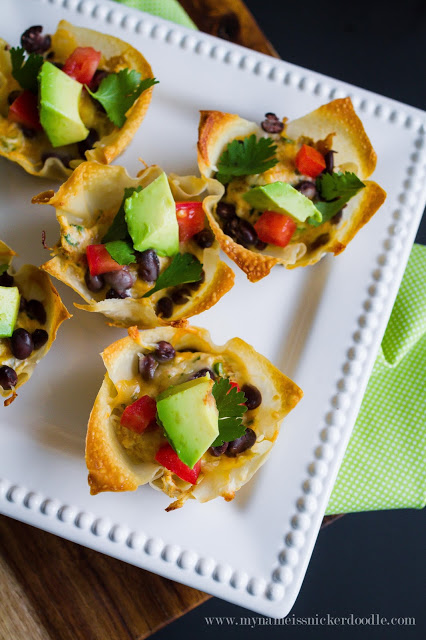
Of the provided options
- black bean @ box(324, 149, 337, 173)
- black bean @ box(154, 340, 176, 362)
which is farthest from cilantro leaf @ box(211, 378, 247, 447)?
black bean @ box(324, 149, 337, 173)

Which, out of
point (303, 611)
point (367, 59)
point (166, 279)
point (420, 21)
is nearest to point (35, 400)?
point (166, 279)

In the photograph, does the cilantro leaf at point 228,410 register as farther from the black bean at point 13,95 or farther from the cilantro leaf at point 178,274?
the black bean at point 13,95

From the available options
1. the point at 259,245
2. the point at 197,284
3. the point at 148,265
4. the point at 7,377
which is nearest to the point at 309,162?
the point at 259,245

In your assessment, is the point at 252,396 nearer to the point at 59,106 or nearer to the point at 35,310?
the point at 35,310

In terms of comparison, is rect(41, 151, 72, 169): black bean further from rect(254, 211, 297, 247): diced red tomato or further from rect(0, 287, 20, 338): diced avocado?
rect(254, 211, 297, 247): diced red tomato

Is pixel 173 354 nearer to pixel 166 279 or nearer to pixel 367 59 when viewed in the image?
pixel 166 279

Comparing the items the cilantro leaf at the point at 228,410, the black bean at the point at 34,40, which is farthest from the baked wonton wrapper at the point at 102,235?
the black bean at the point at 34,40
